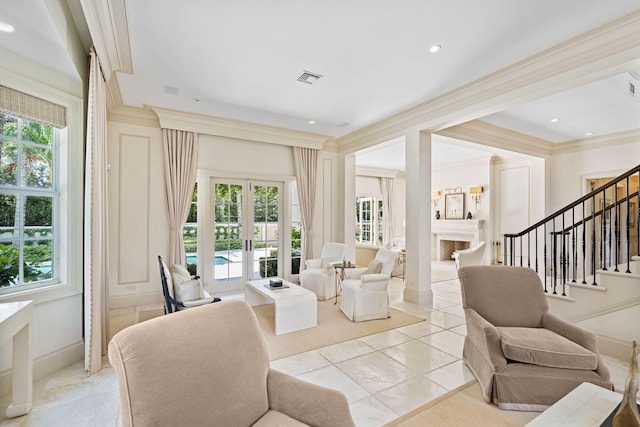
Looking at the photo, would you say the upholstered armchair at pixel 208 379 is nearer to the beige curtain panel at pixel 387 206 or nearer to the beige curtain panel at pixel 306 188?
the beige curtain panel at pixel 306 188

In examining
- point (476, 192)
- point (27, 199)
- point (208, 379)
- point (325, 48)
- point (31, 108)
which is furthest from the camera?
point (476, 192)

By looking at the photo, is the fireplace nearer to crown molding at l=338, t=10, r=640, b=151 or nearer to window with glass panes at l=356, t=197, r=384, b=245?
window with glass panes at l=356, t=197, r=384, b=245

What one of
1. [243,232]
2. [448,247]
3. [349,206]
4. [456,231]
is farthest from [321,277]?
[448,247]

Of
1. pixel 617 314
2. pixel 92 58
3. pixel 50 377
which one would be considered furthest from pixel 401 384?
pixel 92 58

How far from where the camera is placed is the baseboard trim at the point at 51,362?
7.63 feet

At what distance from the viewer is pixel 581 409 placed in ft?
5.18

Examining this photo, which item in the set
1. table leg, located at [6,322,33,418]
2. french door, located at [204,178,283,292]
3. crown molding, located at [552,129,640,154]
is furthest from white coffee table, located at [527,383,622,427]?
crown molding, located at [552,129,640,154]

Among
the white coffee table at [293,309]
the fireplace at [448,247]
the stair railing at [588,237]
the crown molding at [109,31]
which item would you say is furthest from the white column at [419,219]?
the fireplace at [448,247]

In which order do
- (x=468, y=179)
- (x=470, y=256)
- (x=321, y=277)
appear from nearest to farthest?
1. (x=321, y=277)
2. (x=470, y=256)
3. (x=468, y=179)

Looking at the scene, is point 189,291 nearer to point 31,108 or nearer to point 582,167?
point 31,108

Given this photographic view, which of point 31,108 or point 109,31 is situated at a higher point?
point 109,31

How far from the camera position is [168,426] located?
1.14 m

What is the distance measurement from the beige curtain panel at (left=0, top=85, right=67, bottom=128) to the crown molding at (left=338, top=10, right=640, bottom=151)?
4262mm

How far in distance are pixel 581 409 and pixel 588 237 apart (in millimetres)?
6275
